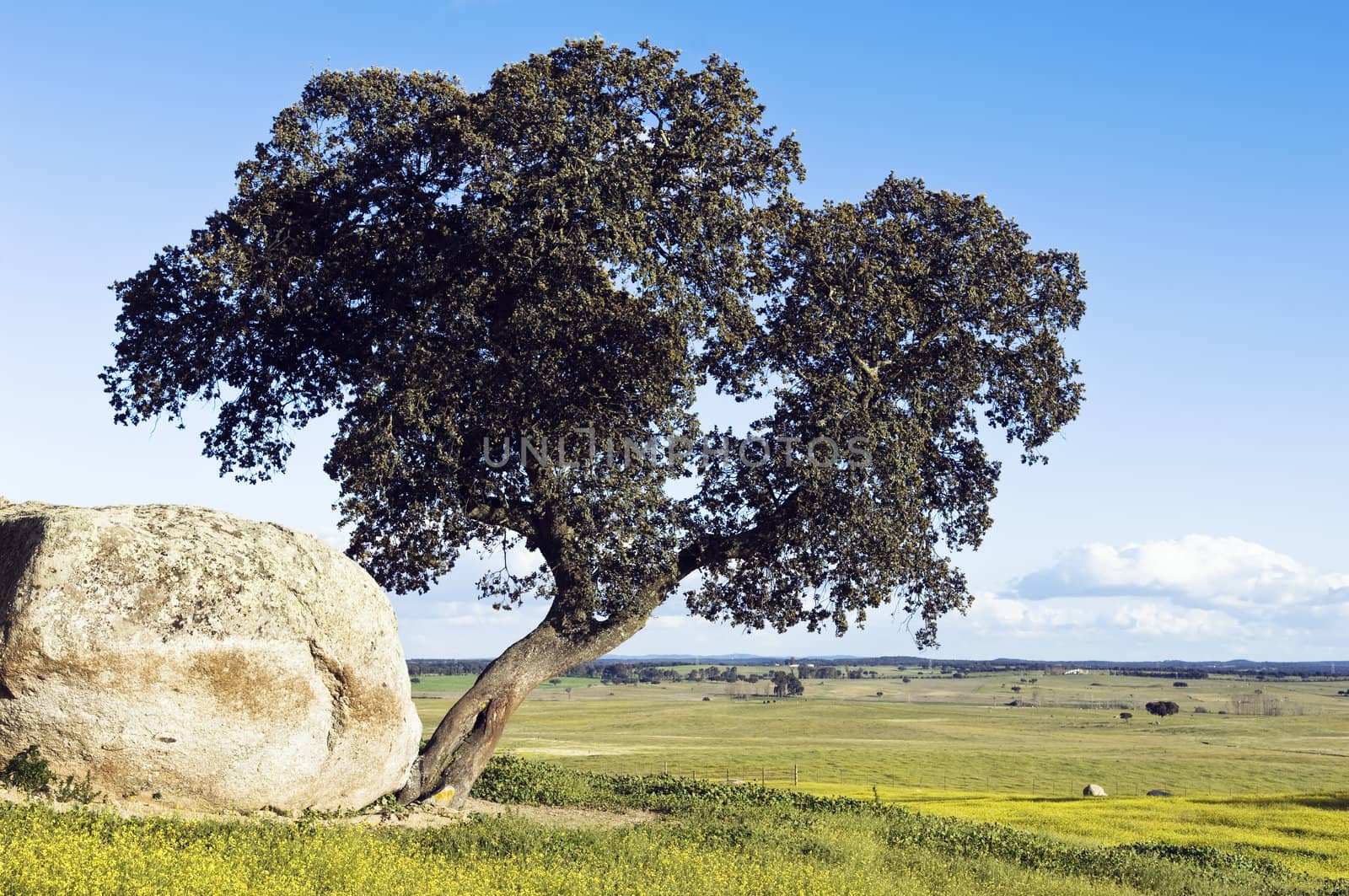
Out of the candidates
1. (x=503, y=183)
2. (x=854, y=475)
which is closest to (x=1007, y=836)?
(x=854, y=475)

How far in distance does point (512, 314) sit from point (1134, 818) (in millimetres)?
37089

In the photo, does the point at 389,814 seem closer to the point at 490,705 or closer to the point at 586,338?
the point at 490,705

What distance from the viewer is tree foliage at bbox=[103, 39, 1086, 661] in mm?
27781

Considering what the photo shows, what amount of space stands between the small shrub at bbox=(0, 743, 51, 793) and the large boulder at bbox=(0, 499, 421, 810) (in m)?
0.16

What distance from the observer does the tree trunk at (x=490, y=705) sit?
2756cm

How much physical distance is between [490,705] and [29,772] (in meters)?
11.8

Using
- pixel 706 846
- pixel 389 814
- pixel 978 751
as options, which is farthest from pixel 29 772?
pixel 978 751

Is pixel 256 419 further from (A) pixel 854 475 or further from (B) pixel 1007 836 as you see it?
(B) pixel 1007 836

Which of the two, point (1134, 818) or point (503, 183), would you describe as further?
point (1134, 818)

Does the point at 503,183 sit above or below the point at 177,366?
above

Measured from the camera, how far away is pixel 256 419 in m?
32.4

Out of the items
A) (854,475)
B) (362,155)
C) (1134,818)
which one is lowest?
(1134,818)

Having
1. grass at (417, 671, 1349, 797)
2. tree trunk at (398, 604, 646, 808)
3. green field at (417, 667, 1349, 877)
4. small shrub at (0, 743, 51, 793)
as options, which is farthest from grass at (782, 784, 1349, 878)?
grass at (417, 671, 1349, 797)

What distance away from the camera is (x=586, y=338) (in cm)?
2795
